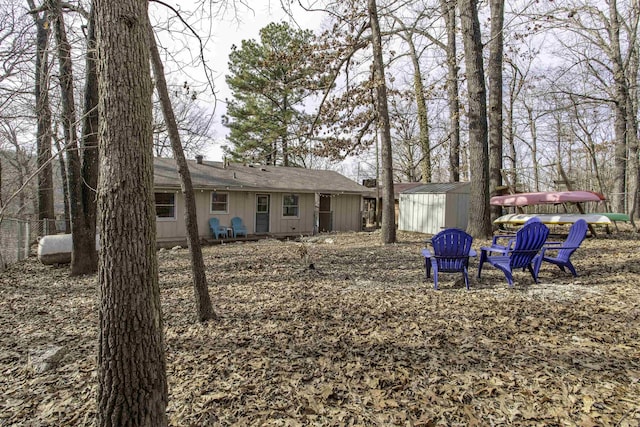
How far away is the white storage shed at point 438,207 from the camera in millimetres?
14117

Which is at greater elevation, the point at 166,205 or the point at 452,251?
the point at 166,205

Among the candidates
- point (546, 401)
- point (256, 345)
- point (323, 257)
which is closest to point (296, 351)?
point (256, 345)

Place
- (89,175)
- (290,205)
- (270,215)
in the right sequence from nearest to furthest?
(89,175) < (270,215) < (290,205)

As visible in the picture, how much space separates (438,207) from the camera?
564 inches

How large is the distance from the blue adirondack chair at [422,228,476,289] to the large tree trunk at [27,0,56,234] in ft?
19.4

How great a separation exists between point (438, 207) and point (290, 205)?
6.63 metres

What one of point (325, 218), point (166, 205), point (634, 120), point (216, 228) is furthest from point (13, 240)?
point (634, 120)

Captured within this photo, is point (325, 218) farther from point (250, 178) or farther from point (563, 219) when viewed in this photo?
point (563, 219)

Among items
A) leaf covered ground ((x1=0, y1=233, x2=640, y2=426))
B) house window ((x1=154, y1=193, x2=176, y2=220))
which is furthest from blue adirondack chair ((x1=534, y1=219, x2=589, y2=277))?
house window ((x1=154, y1=193, x2=176, y2=220))

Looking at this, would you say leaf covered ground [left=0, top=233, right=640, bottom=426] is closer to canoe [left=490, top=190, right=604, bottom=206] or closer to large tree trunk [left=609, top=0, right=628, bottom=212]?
canoe [left=490, top=190, right=604, bottom=206]

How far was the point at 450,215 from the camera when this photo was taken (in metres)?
14.2

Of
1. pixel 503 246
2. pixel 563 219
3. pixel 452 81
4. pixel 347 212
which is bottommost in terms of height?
pixel 503 246

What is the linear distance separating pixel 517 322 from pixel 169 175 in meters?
12.7

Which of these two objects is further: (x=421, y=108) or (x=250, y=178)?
(x=421, y=108)
